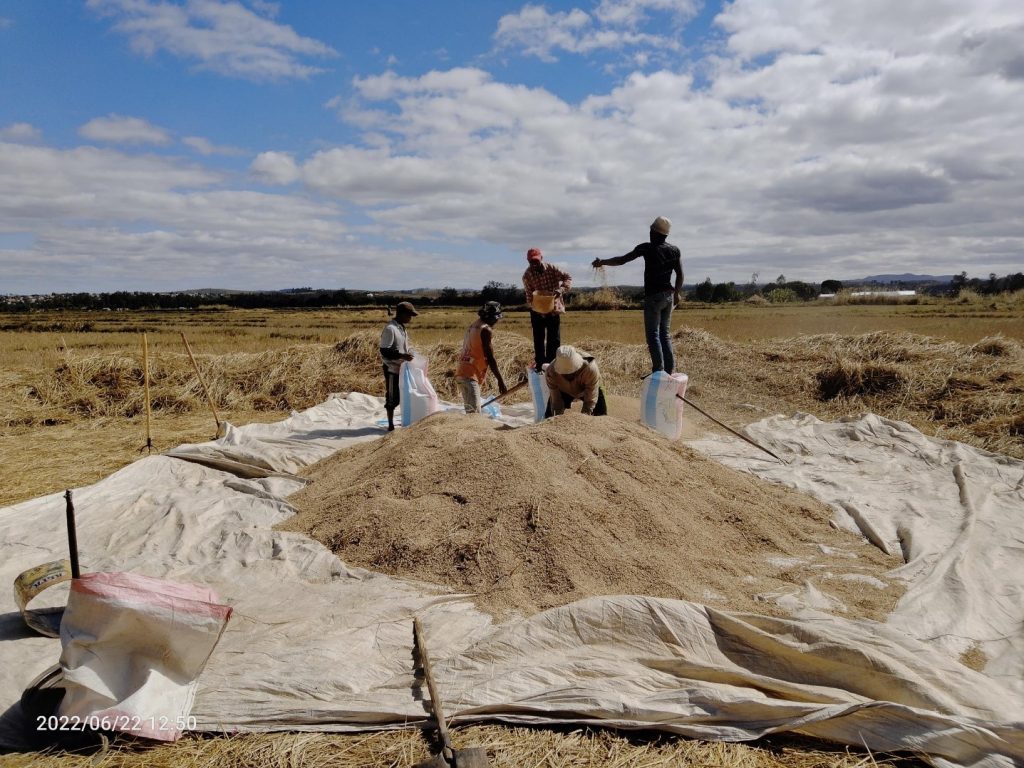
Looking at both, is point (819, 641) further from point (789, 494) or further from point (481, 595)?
point (789, 494)

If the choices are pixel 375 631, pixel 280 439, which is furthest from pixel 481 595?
pixel 280 439

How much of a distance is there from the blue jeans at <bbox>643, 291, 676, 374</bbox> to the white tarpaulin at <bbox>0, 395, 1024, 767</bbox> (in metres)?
Answer: 2.34

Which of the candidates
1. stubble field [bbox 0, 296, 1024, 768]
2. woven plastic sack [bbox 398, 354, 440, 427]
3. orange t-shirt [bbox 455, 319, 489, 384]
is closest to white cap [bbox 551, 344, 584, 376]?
orange t-shirt [bbox 455, 319, 489, 384]

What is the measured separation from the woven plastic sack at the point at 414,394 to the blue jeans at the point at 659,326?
180cm

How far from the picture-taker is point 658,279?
16.7ft

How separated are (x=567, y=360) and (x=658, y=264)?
4.30ft

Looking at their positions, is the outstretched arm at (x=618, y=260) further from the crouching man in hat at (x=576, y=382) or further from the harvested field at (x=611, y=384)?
the harvested field at (x=611, y=384)

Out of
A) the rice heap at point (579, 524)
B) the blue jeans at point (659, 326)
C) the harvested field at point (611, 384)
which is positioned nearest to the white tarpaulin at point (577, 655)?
the rice heap at point (579, 524)

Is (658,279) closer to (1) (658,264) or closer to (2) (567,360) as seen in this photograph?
(1) (658,264)

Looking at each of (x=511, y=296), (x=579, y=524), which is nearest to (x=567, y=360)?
(x=579, y=524)

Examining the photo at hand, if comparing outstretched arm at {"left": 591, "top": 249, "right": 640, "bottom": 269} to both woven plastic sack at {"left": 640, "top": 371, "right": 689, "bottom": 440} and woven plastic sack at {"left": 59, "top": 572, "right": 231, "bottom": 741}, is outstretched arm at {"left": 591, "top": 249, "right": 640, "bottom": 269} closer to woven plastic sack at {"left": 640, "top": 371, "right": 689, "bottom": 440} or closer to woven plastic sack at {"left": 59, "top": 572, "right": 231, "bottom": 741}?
woven plastic sack at {"left": 640, "top": 371, "right": 689, "bottom": 440}

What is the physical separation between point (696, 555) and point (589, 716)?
1.14 m

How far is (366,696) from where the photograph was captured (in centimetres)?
194

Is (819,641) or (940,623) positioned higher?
(819,641)
